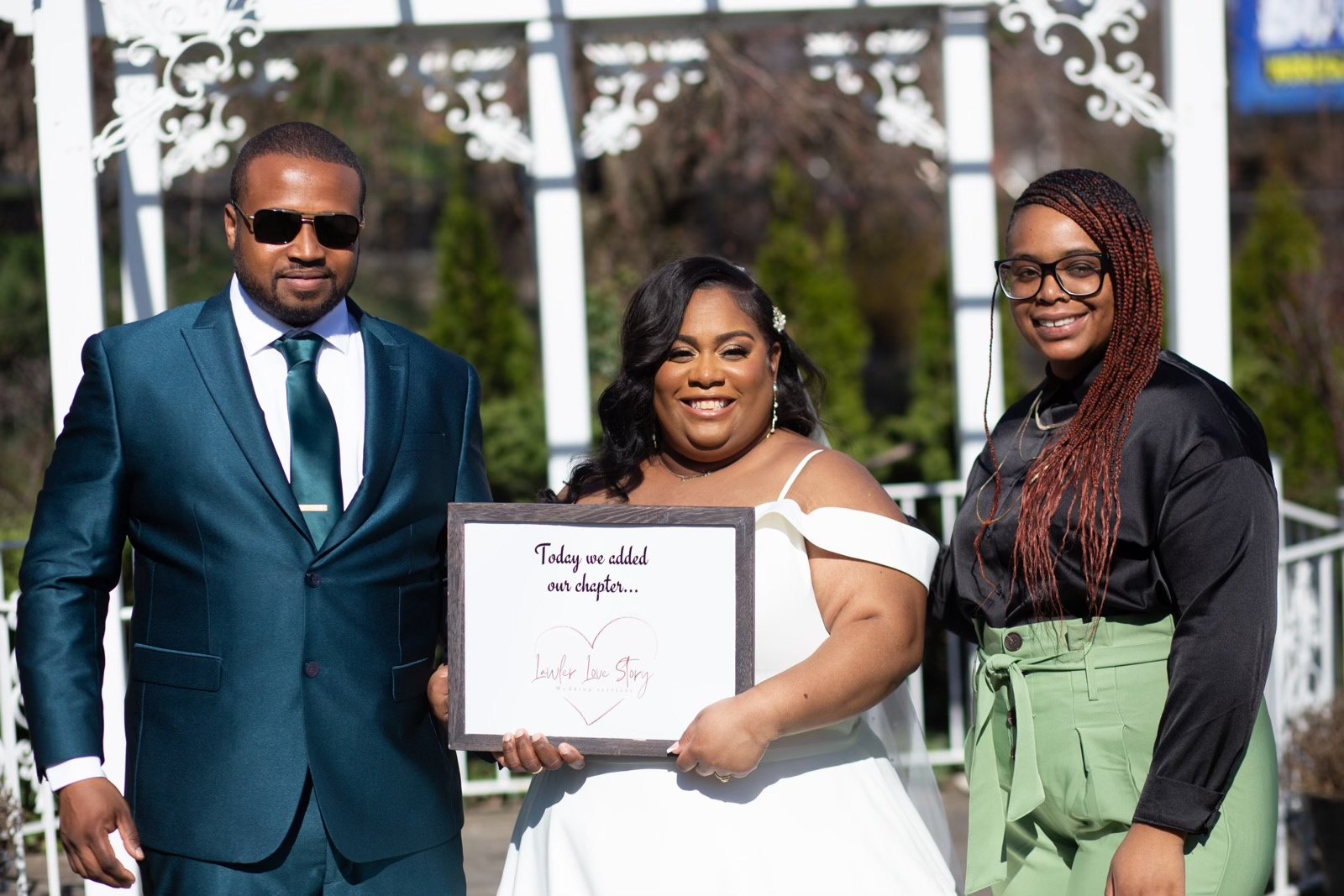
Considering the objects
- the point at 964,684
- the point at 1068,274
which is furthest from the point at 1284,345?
the point at 1068,274

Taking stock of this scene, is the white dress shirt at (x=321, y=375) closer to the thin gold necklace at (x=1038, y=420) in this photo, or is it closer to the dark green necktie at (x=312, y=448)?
the dark green necktie at (x=312, y=448)

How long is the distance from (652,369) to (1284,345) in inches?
311

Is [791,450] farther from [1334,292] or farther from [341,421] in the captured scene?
[1334,292]

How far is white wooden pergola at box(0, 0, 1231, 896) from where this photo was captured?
A: 4.41 metres

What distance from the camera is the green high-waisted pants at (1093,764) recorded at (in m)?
2.55

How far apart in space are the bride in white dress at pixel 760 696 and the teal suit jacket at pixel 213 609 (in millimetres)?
243

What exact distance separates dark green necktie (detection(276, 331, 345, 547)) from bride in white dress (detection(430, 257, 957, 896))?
435mm

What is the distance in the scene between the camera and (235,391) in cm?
272

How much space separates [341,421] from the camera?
2.82 meters

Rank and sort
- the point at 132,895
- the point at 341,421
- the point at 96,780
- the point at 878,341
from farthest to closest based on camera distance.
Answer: the point at 878,341
the point at 132,895
the point at 341,421
the point at 96,780

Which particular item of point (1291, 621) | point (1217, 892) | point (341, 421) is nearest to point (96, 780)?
point (341, 421)

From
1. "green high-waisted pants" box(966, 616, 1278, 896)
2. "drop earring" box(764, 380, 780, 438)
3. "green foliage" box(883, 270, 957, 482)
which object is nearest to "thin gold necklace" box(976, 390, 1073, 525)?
"green high-waisted pants" box(966, 616, 1278, 896)

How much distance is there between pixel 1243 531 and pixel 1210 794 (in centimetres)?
45

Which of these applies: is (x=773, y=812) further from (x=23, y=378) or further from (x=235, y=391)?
(x=23, y=378)
